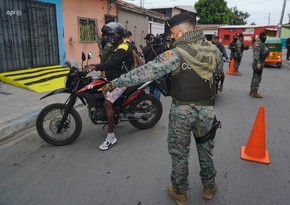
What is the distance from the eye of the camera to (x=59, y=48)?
9.91m

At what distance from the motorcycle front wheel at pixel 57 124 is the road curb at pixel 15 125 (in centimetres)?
80

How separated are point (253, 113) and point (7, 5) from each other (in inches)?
289

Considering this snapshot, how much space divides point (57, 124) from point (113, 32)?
5.36 ft

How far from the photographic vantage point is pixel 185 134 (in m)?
2.43

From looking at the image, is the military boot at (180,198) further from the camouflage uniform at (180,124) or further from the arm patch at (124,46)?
the arm patch at (124,46)

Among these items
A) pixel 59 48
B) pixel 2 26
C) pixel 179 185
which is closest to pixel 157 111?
pixel 179 185

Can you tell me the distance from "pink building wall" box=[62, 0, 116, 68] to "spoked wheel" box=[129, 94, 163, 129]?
19.2 ft

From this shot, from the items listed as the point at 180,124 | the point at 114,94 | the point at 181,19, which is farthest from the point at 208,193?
the point at 114,94

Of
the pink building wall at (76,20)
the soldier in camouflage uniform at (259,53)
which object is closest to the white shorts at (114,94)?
the soldier in camouflage uniform at (259,53)

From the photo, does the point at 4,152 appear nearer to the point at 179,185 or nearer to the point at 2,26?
the point at 179,185

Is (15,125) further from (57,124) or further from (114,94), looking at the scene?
(114,94)

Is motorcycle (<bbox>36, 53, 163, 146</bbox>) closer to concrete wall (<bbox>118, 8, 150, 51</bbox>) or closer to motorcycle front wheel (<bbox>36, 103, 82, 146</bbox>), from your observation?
motorcycle front wheel (<bbox>36, 103, 82, 146</bbox>)

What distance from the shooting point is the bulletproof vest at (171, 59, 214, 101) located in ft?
7.30

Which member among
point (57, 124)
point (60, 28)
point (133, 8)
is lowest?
point (57, 124)
